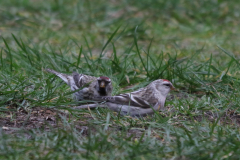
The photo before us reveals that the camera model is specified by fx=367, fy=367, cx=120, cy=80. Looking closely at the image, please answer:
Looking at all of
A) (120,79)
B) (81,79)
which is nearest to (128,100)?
(81,79)

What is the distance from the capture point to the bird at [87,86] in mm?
4562

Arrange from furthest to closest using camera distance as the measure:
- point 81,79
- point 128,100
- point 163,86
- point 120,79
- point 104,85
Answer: point 120,79
point 81,79
point 163,86
point 104,85
point 128,100

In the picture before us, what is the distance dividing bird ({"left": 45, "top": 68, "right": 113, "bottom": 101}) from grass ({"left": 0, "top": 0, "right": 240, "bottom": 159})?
0.41 ft

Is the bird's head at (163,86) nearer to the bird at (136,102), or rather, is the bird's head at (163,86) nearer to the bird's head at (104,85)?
the bird at (136,102)

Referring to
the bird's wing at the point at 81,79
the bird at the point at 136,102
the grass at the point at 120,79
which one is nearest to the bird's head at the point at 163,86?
the bird at the point at 136,102

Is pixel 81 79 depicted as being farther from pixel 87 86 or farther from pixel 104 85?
pixel 104 85

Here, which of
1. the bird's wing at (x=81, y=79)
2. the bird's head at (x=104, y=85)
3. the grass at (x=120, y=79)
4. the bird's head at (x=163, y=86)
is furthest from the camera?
the bird's wing at (x=81, y=79)

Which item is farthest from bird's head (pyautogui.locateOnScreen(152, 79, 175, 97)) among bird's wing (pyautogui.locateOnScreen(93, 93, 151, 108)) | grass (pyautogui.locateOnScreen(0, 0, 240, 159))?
bird's wing (pyautogui.locateOnScreen(93, 93, 151, 108))

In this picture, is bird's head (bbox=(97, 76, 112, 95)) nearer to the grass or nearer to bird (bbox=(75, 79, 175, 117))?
bird (bbox=(75, 79, 175, 117))

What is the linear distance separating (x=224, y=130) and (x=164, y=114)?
91 centimetres

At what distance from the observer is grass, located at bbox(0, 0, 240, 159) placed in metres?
3.01

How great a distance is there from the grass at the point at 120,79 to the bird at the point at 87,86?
0.13 meters

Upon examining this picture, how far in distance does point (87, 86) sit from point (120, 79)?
0.72 metres

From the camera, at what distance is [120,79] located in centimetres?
536
